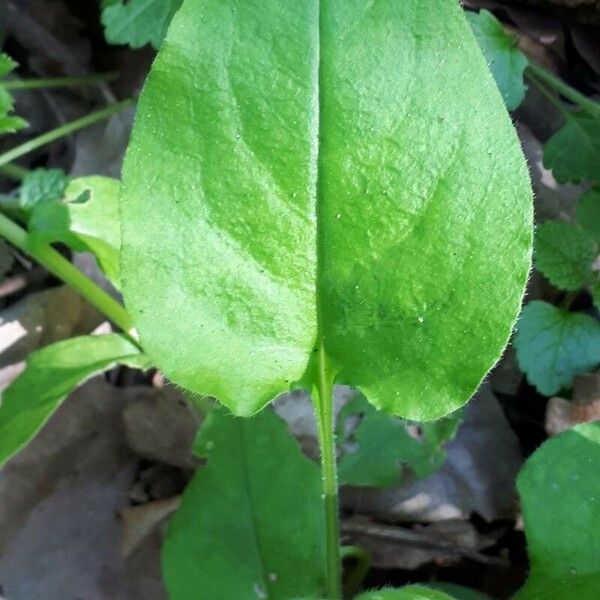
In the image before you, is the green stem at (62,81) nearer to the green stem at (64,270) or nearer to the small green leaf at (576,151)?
the green stem at (64,270)

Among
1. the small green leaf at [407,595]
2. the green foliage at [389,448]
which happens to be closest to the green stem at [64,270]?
the green foliage at [389,448]

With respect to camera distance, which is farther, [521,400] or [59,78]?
[59,78]

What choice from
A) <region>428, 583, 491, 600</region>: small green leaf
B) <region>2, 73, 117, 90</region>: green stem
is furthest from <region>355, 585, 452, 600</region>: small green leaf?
<region>2, 73, 117, 90</region>: green stem

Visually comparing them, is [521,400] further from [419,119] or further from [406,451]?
[419,119]

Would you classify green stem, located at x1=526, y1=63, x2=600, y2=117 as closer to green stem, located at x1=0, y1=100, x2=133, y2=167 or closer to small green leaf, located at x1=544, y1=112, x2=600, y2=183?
small green leaf, located at x1=544, y1=112, x2=600, y2=183

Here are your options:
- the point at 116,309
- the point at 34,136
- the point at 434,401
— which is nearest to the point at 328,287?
the point at 434,401

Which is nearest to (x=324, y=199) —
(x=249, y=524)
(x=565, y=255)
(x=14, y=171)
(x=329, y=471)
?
(x=329, y=471)

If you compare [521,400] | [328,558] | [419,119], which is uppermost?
[419,119]
